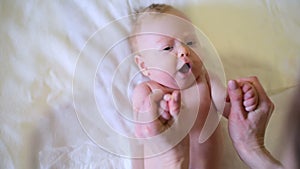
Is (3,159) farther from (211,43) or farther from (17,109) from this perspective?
(211,43)

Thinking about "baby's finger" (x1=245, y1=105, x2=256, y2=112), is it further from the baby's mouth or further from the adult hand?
the baby's mouth

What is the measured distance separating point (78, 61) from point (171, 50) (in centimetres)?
23

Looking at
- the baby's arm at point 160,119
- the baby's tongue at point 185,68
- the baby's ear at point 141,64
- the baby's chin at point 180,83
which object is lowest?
the baby's arm at point 160,119

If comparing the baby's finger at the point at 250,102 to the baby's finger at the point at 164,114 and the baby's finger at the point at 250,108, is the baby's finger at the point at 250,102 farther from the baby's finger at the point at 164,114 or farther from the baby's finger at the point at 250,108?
the baby's finger at the point at 164,114

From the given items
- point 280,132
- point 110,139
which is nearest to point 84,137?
point 110,139

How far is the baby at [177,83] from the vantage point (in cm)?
68

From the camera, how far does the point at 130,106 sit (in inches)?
31.9

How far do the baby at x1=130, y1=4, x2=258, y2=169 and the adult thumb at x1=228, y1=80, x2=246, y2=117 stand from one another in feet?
0.03

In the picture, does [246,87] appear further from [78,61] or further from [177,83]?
[78,61]

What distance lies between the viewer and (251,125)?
2.22 feet

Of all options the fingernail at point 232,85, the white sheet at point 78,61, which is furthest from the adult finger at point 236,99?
the white sheet at point 78,61

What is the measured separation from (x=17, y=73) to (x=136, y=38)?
0.27 m

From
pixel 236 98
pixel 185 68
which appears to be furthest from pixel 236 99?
pixel 185 68

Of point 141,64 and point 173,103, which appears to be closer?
point 173,103
